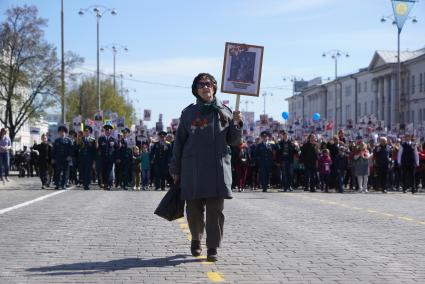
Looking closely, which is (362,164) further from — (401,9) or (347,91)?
(347,91)

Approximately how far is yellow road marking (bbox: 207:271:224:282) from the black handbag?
1311 millimetres

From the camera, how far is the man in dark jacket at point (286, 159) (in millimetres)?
28486

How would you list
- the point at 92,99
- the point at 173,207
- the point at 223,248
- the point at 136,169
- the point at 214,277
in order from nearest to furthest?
1. the point at 214,277
2. the point at 173,207
3. the point at 223,248
4. the point at 136,169
5. the point at 92,99

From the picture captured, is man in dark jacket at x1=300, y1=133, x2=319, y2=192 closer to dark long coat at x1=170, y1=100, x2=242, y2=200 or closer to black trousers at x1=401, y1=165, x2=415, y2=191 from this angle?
black trousers at x1=401, y1=165, x2=415, y2=191

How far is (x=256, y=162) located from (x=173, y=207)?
20039 mm

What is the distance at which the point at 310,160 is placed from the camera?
28359 mm

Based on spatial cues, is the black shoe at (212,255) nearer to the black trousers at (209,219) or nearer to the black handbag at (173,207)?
the black trousers at (209,219)

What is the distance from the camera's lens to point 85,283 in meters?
7.42

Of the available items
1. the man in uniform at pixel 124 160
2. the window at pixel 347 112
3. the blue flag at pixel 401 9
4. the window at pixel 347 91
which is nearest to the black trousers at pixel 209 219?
the man in uniform at pixel 124 160

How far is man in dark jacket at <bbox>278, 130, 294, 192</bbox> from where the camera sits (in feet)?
93.5

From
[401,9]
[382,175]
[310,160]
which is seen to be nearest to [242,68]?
[310,160]

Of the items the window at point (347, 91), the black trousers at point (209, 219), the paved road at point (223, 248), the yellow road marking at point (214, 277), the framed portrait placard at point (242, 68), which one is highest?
the window at point (347, 91)

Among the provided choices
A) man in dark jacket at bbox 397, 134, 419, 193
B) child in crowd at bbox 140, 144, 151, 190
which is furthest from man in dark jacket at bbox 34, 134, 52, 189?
man in dark jacket at bbox 397, 134, 419, 193

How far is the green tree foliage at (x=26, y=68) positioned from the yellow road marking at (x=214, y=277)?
59.9 meters
